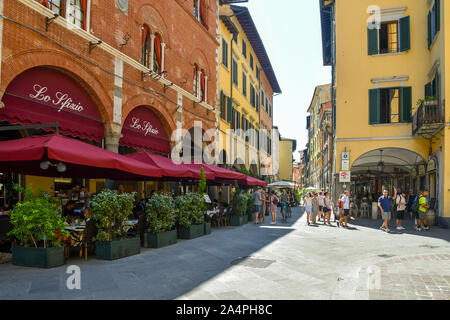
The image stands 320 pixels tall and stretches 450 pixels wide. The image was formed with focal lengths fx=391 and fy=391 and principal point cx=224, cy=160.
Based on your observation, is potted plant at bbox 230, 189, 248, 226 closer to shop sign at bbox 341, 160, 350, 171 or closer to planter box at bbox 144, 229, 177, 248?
shop sign at bbox 341, 160, 350, 171

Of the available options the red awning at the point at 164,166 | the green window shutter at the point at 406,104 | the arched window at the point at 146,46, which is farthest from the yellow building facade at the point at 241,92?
the red awning at the point at 164,166

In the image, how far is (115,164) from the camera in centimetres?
813

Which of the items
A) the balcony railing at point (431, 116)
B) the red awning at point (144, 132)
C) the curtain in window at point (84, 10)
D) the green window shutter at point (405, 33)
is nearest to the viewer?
the curtain in window at point (84, 10)

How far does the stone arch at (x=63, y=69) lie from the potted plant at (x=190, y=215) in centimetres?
347

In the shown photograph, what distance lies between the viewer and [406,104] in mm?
19219

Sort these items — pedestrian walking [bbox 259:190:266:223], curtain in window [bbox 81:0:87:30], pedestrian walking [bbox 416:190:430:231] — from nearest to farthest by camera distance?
curtain in window [bbox 81:0:87:30]
pedestrian walking [bbox 416:190:430:231]
pedestrian walking [bbox 259:190:266:223]

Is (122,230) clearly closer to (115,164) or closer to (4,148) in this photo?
(115,164)

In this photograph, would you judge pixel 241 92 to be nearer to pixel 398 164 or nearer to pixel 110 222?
pixel 398 164

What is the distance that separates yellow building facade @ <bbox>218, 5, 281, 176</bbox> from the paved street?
43.9 feet

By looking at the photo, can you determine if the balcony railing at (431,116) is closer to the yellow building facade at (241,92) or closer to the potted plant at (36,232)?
the yellow building facade at (241,92)

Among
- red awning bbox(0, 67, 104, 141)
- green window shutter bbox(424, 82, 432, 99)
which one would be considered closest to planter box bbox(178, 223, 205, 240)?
red awning bbox(0, 67, 104, 141)

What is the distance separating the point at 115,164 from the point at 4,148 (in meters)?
2.04

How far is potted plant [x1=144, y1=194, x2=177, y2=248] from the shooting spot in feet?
30.9

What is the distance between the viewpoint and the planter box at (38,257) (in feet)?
22.4
